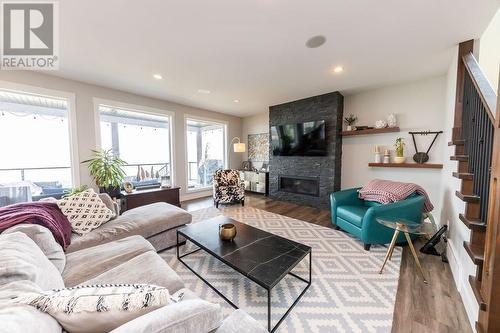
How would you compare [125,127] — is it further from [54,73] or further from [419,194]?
[419,194]

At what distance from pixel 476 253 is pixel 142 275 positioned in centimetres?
228

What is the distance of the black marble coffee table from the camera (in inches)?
54.3

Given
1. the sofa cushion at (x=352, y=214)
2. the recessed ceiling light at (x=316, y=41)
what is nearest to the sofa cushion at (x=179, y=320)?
the sofa cushion at (x=352, y=214)

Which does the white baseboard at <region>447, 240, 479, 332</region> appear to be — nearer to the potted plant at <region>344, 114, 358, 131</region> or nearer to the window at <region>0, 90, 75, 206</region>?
the potted plant at <region>344, 114, 358, 131</region>

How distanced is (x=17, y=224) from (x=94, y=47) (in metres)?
2.04

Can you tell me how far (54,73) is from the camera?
9.95 ft

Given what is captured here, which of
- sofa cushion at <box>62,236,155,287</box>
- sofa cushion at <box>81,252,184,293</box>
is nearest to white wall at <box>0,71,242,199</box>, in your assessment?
sofa cushion at <box>62,236,155,287</box>

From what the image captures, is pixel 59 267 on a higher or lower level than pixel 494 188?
lower

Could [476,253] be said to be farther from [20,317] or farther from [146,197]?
[146,197]

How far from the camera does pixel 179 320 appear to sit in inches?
27.4

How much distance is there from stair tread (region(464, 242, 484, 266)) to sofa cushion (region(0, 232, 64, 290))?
2.55 metres

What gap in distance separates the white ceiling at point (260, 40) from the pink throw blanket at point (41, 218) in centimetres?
179

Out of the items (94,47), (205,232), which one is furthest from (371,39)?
(94,47)

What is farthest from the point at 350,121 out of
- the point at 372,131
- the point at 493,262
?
the point at 493,262
